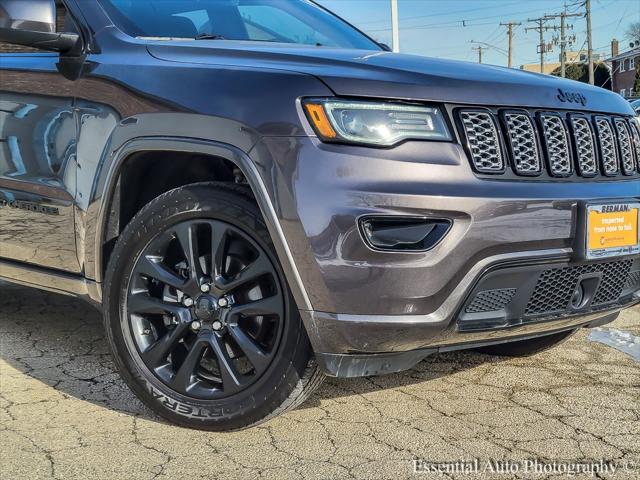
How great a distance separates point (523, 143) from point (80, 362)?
7.55 ft

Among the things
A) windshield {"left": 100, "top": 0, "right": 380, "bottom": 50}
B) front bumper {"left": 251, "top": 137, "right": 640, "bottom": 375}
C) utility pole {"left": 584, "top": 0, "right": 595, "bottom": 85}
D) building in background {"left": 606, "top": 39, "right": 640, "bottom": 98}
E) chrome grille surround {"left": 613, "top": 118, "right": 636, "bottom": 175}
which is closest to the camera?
front bumper {"left": 251, "top": 137, "right": 640, "bottom": 375}

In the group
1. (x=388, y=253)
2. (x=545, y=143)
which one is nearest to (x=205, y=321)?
(x=388, y=253)

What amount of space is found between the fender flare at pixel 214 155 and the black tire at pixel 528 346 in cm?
154

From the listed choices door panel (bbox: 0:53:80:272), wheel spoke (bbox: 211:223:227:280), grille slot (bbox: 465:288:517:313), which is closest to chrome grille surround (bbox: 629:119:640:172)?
grille slot (bbox: 465:288:517:313)

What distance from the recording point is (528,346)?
3562mm

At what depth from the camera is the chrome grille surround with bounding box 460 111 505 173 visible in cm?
239

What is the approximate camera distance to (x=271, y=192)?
239 cm

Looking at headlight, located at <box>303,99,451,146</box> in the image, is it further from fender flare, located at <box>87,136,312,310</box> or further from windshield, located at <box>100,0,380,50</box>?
windshield, located at <box>100,0,380,50</box>

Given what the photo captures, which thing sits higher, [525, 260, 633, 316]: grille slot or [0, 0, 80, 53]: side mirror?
[0, 0, 80, 53]: side mirror

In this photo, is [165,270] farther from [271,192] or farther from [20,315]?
[20,315]

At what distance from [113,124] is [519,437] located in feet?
6.21

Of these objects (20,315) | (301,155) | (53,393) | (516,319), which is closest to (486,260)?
(516,319)

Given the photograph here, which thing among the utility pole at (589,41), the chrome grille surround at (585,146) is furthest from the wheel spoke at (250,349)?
the utility pole at (589,41)

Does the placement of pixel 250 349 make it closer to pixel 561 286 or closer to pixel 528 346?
pixel 561 286
